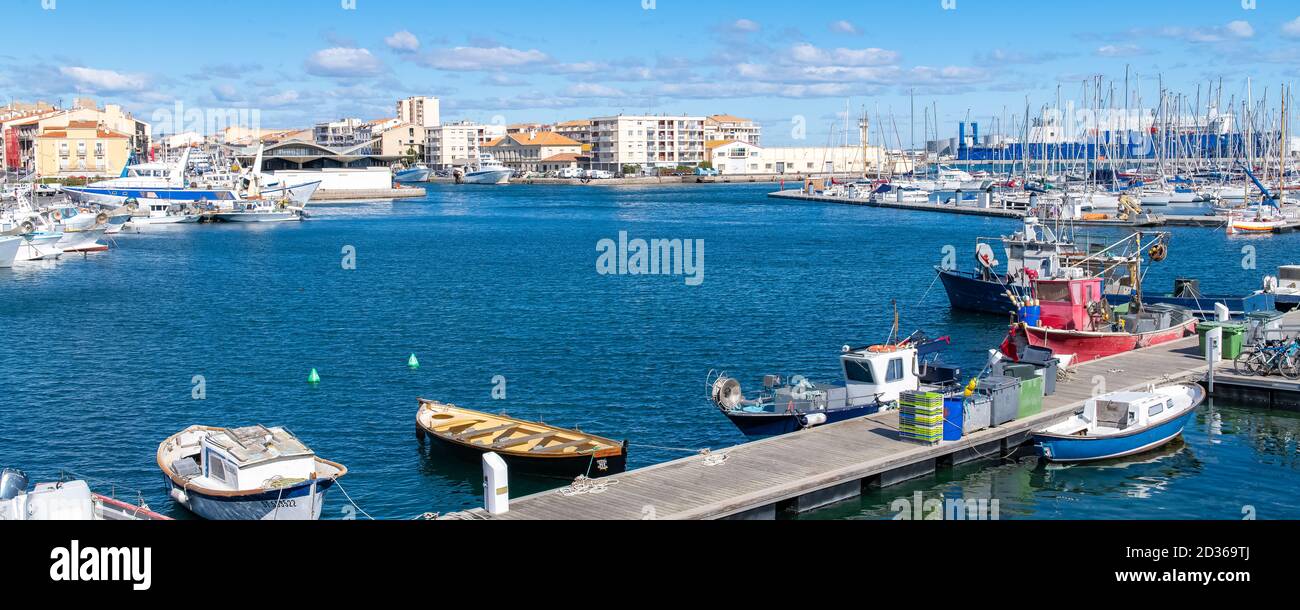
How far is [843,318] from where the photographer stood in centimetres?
4591

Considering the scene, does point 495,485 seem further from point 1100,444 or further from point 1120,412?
point 1120,412

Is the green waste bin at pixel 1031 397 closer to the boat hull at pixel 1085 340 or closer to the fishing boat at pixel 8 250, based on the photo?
the boat hull at pixel 1085 340

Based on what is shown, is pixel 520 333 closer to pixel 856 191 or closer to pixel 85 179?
pixel 856 191

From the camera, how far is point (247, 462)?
2044 centimetres

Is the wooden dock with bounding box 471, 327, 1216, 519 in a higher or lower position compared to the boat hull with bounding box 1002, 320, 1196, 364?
lower

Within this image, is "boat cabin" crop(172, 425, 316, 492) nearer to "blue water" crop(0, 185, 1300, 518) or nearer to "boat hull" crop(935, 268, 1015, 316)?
"blue water" crop(0, 185, 1300, 518)

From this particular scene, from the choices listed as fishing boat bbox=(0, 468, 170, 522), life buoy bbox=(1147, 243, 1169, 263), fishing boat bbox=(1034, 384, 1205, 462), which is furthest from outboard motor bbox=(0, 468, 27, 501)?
life buoy bbox=(1147, 243, 1169, 263)

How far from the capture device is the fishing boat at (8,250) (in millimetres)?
65062

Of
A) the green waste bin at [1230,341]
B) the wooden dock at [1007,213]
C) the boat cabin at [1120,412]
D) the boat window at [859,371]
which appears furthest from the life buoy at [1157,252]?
the wooden dock at [1007,213]

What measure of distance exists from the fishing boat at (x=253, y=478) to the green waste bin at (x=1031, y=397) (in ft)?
44.3

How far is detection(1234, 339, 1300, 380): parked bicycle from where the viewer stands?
1104 inches

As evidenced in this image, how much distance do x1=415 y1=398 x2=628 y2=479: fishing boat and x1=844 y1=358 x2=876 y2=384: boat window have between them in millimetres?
5248

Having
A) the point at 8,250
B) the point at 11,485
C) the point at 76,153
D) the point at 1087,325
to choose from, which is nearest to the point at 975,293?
the point at 1087,325
